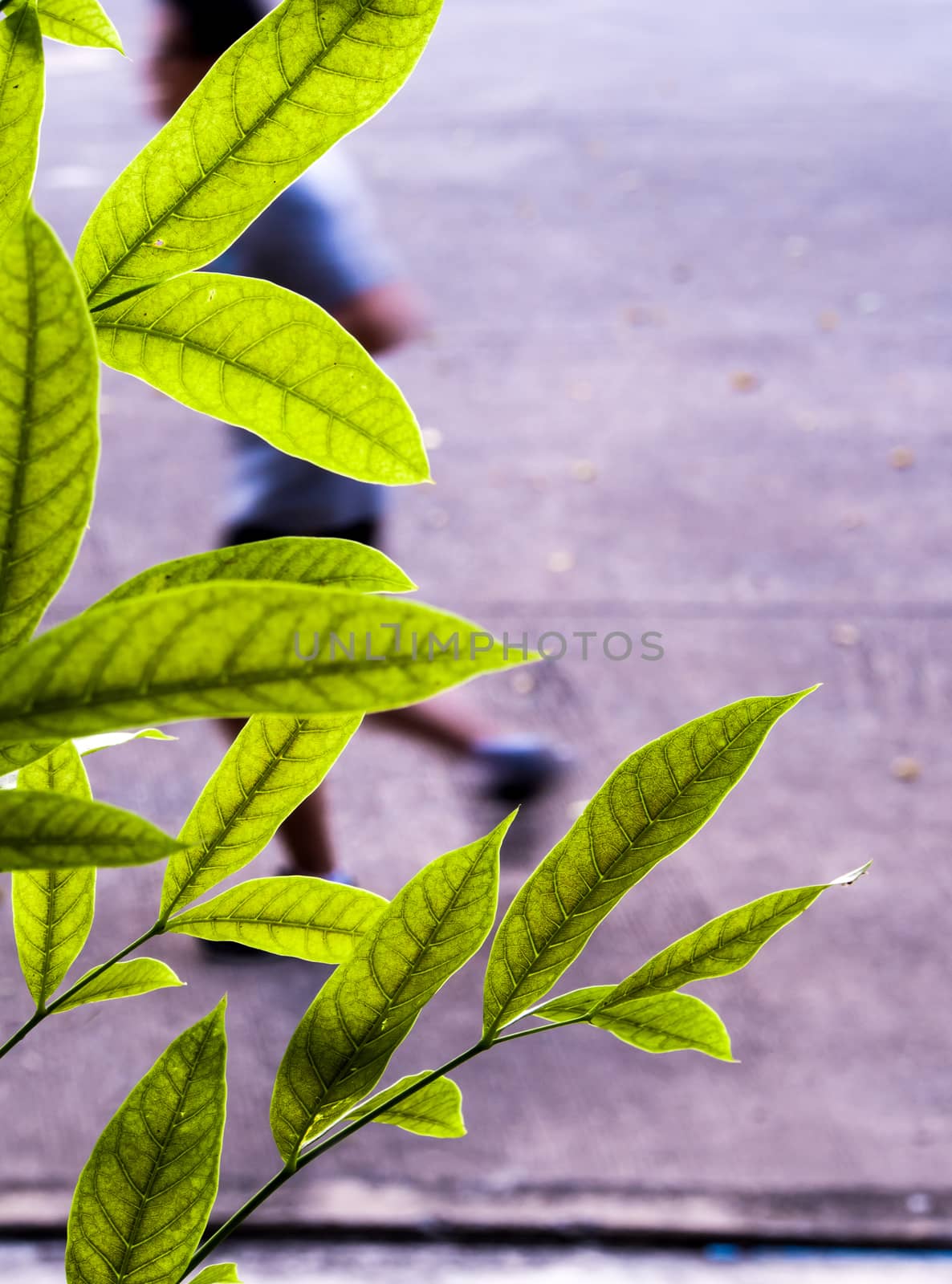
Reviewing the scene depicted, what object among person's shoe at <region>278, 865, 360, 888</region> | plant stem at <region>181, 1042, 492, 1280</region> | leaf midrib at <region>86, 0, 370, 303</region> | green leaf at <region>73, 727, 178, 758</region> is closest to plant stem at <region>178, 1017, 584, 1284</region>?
plant stem at <region>181, 1042, 492, 1280</region>

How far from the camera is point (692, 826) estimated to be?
1.91 ft

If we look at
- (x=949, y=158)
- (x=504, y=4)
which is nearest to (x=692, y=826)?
(x=949, y=158)

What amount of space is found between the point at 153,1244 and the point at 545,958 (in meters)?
0.22

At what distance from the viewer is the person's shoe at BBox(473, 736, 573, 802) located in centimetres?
358

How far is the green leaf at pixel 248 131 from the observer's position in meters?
0.52

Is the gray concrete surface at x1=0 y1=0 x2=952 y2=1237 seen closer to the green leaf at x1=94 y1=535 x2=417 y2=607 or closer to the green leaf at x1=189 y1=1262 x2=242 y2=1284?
the green leaf at x1=189 y1=1262 x2=242 y2=1284

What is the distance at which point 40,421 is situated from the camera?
0.41 metres

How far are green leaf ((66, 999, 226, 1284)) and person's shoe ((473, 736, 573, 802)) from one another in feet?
9.65

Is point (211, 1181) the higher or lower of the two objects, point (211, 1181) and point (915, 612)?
the higher

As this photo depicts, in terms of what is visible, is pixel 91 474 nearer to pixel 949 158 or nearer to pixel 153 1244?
pixel 153 1244

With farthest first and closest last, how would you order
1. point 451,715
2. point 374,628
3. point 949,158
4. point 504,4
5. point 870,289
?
point 504,4 → point 949,158 → point 870,289 → point 451,715 → point 374,628

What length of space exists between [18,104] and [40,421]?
208 millimetres

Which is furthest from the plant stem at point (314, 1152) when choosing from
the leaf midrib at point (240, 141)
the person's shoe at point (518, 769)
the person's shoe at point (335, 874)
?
the person's shoe at point (518, 769)

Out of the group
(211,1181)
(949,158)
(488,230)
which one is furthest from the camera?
(949,158)
